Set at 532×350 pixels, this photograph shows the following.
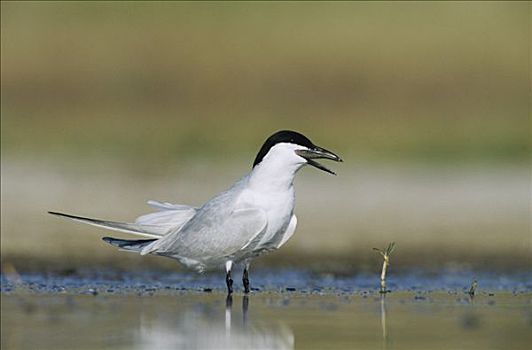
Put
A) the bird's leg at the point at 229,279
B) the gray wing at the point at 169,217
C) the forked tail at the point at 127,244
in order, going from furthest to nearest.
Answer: the gray wing at the point at 169,217 → the forked tail at the point at 127,244 → the bird's leg at the point at 229,279

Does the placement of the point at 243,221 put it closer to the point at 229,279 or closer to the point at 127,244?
the point at 229,279

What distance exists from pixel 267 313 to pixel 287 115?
56.3 feet

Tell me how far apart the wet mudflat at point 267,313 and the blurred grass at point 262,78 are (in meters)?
11.4

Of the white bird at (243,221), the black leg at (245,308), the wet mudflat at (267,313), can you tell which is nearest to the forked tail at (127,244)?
the white bird at (243,221)

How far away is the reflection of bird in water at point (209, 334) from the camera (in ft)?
26.1

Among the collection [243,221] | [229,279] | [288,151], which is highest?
[288,151]

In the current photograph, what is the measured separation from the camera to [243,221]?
1013 cm

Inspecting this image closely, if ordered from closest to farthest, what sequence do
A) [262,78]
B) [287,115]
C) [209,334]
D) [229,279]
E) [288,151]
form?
[209,334] → [288,151] → [229,279] → [287,115] → [262,78]

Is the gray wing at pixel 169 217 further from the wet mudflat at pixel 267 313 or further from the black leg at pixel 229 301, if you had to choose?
the black leg at pixel 229 301

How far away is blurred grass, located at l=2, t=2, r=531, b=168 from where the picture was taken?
24156mm

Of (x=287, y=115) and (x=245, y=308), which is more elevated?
(x=287, y=115)

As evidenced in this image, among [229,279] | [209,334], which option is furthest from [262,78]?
[209,334]

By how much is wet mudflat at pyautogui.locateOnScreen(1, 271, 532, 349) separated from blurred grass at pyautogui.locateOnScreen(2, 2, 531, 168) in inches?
450

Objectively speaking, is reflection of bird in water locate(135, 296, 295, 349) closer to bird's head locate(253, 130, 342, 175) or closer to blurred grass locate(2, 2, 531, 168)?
A: bird's head locate(253, 130, 342, 175)
